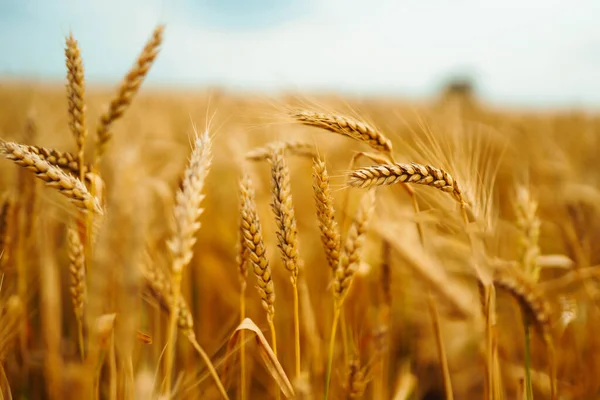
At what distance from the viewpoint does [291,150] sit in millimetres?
1250

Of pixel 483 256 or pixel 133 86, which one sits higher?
pixel 133 86

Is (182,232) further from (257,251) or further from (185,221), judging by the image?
(257,251)

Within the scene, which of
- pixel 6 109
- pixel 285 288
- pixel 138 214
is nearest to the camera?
pixel 138 214

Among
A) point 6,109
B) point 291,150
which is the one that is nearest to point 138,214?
point 291,150

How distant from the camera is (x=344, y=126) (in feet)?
3.19

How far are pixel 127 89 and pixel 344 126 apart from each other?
57cm

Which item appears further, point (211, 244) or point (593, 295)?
point (211, 244)

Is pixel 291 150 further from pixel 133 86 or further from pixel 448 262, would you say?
pixel 448 262

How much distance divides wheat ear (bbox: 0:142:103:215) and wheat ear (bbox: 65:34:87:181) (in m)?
0.12

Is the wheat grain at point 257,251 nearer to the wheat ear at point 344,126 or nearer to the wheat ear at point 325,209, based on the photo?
the wheat ear at point 325,209

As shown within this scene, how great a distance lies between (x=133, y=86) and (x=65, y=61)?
154 mm

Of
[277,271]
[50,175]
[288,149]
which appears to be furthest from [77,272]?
[277,271]

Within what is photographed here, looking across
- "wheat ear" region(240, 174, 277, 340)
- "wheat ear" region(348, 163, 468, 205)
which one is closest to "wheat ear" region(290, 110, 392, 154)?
"wheat ear" region(348, 163, 468, 205)

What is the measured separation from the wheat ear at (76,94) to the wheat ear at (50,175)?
0.41ft
